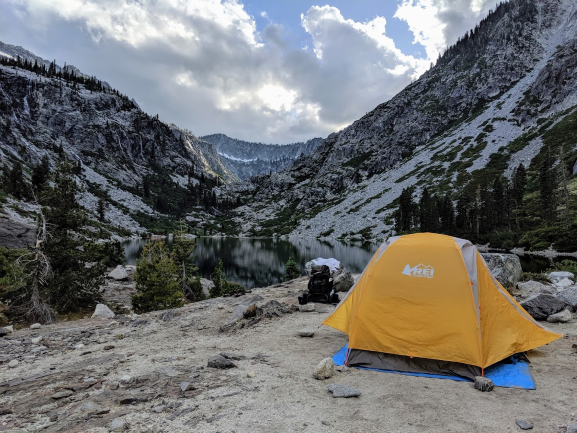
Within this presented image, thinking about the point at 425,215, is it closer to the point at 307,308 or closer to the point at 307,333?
the point at 307,308

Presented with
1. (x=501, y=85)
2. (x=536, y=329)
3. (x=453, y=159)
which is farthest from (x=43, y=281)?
(x=501, y=85)

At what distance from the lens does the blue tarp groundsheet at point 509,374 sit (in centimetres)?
629

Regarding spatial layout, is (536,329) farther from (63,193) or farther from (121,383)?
(63,193)

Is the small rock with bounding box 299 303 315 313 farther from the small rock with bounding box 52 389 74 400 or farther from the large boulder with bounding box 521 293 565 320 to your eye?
the small rock with bounding box 52 389 74 400

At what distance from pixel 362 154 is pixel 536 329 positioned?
7864 inches

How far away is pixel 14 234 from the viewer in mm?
25219

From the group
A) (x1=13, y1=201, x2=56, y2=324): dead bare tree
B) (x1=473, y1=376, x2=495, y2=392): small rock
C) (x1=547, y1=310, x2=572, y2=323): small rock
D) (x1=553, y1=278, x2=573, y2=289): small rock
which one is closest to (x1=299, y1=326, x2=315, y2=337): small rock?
(x1=473, y1=376, x2=495, y2=392): small rock

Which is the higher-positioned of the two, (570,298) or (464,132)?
(464,132)

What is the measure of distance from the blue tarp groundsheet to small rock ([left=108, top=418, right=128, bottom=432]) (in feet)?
15.5

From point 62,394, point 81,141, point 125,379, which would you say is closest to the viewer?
point 62,394

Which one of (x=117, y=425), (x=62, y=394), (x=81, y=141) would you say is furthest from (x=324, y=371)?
(x=81, y=141)

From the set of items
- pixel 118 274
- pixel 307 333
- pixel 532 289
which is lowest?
pixel 118 274

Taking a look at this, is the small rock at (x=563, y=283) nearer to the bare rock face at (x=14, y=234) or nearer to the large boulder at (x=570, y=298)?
the large boulder at (x=570, y=298)

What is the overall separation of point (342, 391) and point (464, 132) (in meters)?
Answer: 169
